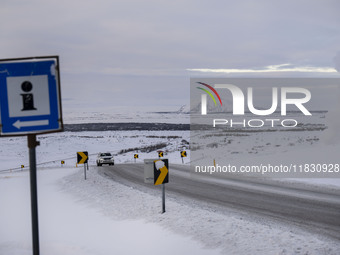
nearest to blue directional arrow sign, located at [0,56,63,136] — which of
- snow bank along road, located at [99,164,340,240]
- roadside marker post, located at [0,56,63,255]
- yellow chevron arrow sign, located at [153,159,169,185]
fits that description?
roadside marker post, located at [0,56,63,255]

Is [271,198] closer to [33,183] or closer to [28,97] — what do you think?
[33,183]

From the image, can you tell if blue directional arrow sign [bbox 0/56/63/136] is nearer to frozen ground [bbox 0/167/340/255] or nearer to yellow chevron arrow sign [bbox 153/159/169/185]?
frozen ground [bbox 0/167/340/255]

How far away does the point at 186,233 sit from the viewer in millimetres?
8719

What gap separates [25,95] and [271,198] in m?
11.8

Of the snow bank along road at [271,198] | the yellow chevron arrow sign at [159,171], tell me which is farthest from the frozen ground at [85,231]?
the snow bank along road at [271,198]

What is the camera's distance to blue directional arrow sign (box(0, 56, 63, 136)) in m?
4.21

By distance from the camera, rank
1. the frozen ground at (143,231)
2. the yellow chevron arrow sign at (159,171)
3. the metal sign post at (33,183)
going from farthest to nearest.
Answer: the yellow chevron arrow sign at (159,171) < the frozen ground at (143,231) < the metal sign post at (33,183)

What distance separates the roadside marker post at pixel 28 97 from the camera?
4.21 meters

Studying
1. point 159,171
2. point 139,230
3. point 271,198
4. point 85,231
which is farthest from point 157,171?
point 271,198

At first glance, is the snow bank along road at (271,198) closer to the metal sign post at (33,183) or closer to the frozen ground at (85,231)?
the frozen ground at (85,231)

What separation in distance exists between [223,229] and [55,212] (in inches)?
232

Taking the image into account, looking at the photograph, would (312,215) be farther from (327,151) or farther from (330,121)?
(330,121)

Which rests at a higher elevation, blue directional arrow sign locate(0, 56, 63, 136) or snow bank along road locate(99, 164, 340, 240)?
blue directional arrow sign locate(0, 56, 63, 136)

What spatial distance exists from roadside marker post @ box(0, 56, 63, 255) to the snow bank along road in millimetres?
7451
